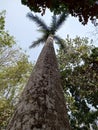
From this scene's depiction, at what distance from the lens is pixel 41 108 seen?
4.13 metres

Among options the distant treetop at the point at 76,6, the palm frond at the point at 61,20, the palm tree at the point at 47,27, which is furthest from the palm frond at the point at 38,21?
the distant treetop at the point at 76,6

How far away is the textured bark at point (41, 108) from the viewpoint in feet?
12.3

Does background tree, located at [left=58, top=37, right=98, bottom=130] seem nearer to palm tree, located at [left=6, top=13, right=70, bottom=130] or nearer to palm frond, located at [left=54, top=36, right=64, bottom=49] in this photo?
palm frond, located at [left=54, top=36, right=64, bottom=49]

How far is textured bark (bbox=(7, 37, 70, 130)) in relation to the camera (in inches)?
148

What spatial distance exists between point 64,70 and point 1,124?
697 cm

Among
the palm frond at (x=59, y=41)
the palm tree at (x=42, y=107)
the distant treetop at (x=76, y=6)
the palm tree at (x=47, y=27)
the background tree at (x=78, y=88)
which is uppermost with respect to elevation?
the distant treetop at (x=76, y=6)

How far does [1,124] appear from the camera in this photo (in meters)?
17.3

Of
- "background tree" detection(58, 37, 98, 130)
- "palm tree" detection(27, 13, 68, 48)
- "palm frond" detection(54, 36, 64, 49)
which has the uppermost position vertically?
"palm tree" detection(27, 13, 68, 48)

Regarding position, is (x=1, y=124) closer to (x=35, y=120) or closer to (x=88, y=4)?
(x=88, y=4)

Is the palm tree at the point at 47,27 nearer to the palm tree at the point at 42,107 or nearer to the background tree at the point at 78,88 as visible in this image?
the background tree at the point at 78,88

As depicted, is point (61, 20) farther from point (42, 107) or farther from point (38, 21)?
point (42, 107)

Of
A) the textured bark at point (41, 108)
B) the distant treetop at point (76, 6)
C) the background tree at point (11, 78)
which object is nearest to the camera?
the textured bark at point (41, 108)

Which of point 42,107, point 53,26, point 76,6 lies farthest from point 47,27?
point 42,107

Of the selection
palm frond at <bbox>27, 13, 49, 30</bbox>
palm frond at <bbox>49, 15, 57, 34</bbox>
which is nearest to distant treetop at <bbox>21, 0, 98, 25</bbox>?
palm frond at <bbox>27, 13, 49, 30</bbox>
